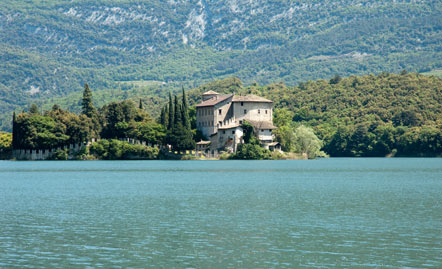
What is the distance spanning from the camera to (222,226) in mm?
29312

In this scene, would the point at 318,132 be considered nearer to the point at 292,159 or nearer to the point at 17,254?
the point at 292,159

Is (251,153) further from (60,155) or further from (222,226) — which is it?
(222,226)

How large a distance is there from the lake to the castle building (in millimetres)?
67976

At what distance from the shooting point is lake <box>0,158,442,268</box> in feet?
74.5

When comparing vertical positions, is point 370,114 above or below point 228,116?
above

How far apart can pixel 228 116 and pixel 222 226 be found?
314ft

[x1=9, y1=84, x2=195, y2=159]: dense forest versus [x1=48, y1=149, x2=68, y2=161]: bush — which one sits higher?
[x1=9, y1=84, x2=195, y2=159]: dense forest

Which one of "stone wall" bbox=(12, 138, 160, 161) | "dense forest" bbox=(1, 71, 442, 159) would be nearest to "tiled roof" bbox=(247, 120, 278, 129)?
"dense forest" bbox=(1, 71, 442, 159)

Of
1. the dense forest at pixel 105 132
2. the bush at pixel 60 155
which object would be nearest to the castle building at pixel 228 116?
the dense forest at pixel 105 132

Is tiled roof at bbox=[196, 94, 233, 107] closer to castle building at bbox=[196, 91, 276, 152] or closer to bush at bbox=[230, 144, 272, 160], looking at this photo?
castle building at bbox=[196, 91, 276, 152]

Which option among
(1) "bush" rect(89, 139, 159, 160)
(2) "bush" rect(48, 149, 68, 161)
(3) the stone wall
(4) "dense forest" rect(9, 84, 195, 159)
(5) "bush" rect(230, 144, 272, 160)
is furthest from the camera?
(3) the stone wall

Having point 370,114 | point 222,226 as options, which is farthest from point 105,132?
point 222,226

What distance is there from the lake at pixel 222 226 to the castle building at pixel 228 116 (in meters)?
68.0

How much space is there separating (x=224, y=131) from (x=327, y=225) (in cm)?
8894
